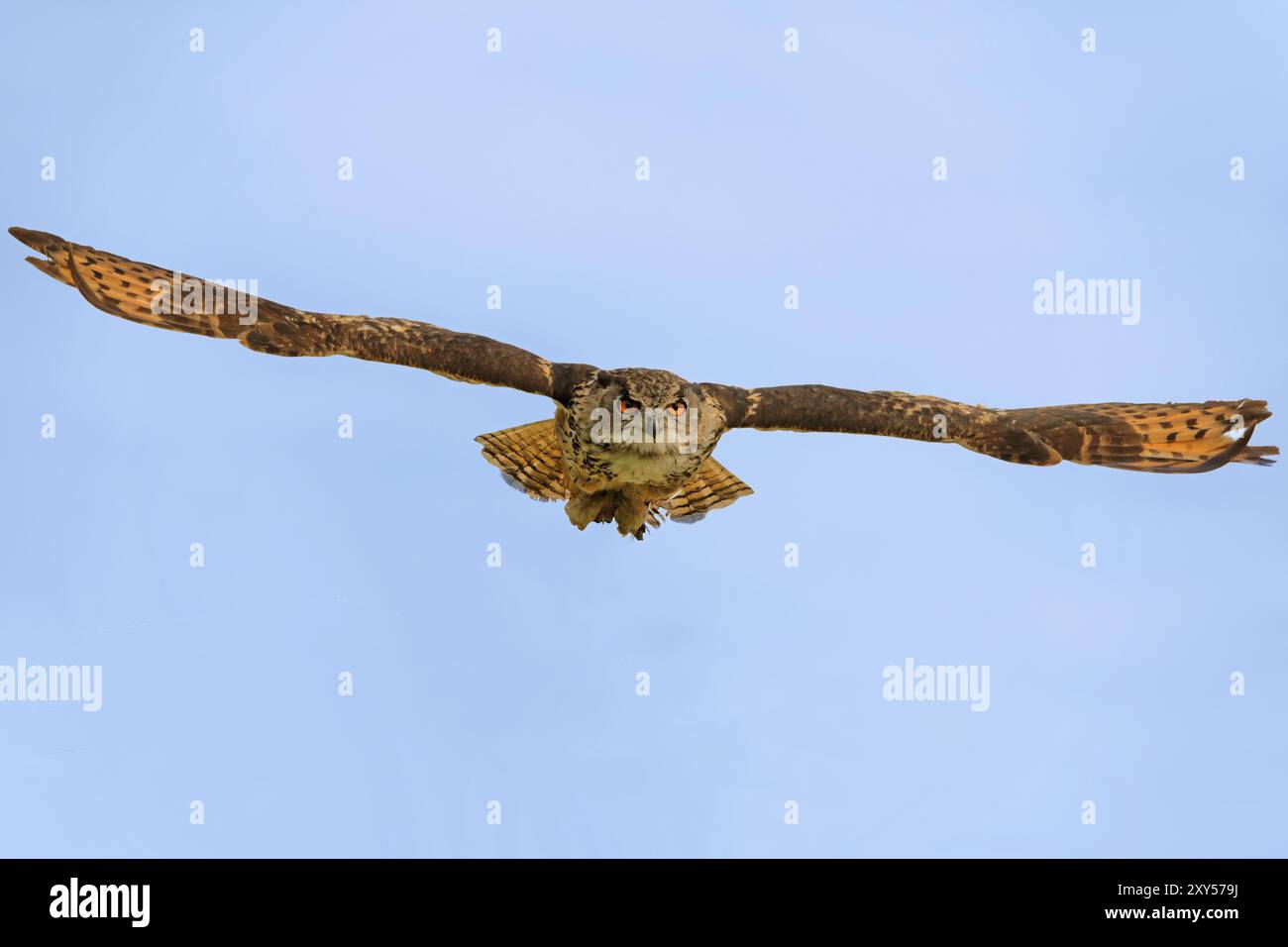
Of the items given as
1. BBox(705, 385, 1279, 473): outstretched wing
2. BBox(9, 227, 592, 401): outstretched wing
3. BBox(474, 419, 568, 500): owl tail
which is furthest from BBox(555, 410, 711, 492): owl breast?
BBox(474, 419, 568, 500): owl tail

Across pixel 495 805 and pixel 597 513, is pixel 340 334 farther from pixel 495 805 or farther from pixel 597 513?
pixel 495 805

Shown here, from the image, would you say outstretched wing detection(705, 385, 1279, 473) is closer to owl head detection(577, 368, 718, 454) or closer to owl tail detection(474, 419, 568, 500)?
owl head detection(577, 368, 718, 454)

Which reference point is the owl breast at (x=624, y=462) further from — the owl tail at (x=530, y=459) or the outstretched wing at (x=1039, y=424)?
the owl tail at (x=530, y=459)

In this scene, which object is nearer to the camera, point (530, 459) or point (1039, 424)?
point (530, 459)

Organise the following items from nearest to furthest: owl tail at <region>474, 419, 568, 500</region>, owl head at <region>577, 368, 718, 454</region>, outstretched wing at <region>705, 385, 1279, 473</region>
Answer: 1. owl head at <region>577, 368, 718, 454</region>
2. outstretched wing at <region>705, 385, 1279, 473</region>
3. owl tail at <region>474, 419, 568, 500</region>

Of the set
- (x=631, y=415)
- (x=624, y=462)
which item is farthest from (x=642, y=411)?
(x=624, y=462)

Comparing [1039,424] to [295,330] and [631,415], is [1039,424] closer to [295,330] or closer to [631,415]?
[631,415]

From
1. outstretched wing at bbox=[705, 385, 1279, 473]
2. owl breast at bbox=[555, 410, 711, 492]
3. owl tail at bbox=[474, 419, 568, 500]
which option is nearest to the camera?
owl breast at bbox=[555, 410, 711, 492]
